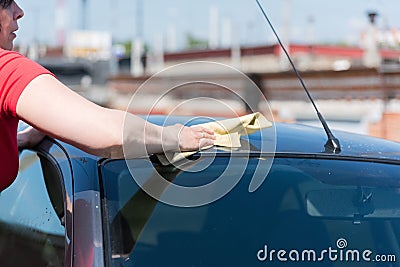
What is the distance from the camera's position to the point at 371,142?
2.64 m

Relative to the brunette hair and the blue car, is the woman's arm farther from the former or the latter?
the brunette hair

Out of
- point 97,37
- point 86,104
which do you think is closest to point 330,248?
point 86,104

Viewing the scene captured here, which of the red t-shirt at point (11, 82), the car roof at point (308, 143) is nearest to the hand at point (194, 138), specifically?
the car roof at point (308, 143)

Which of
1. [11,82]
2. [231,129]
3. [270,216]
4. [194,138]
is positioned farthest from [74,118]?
[270,216]

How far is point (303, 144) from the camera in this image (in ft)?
7.84

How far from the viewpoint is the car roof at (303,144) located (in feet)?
7.43

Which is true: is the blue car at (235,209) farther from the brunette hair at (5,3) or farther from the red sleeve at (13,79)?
the brunette hair at (5,3)

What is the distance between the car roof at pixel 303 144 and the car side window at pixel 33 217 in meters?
0.19

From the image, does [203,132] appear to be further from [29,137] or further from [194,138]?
[29,137]

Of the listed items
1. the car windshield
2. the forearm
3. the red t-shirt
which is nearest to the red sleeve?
the red t-shirt

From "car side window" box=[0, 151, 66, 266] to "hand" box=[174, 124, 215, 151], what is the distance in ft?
1.38

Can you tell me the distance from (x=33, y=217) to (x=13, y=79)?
78 cm

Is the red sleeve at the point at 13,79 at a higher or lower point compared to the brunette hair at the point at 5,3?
lower

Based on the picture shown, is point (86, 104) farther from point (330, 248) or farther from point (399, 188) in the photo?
point (399, 188)
